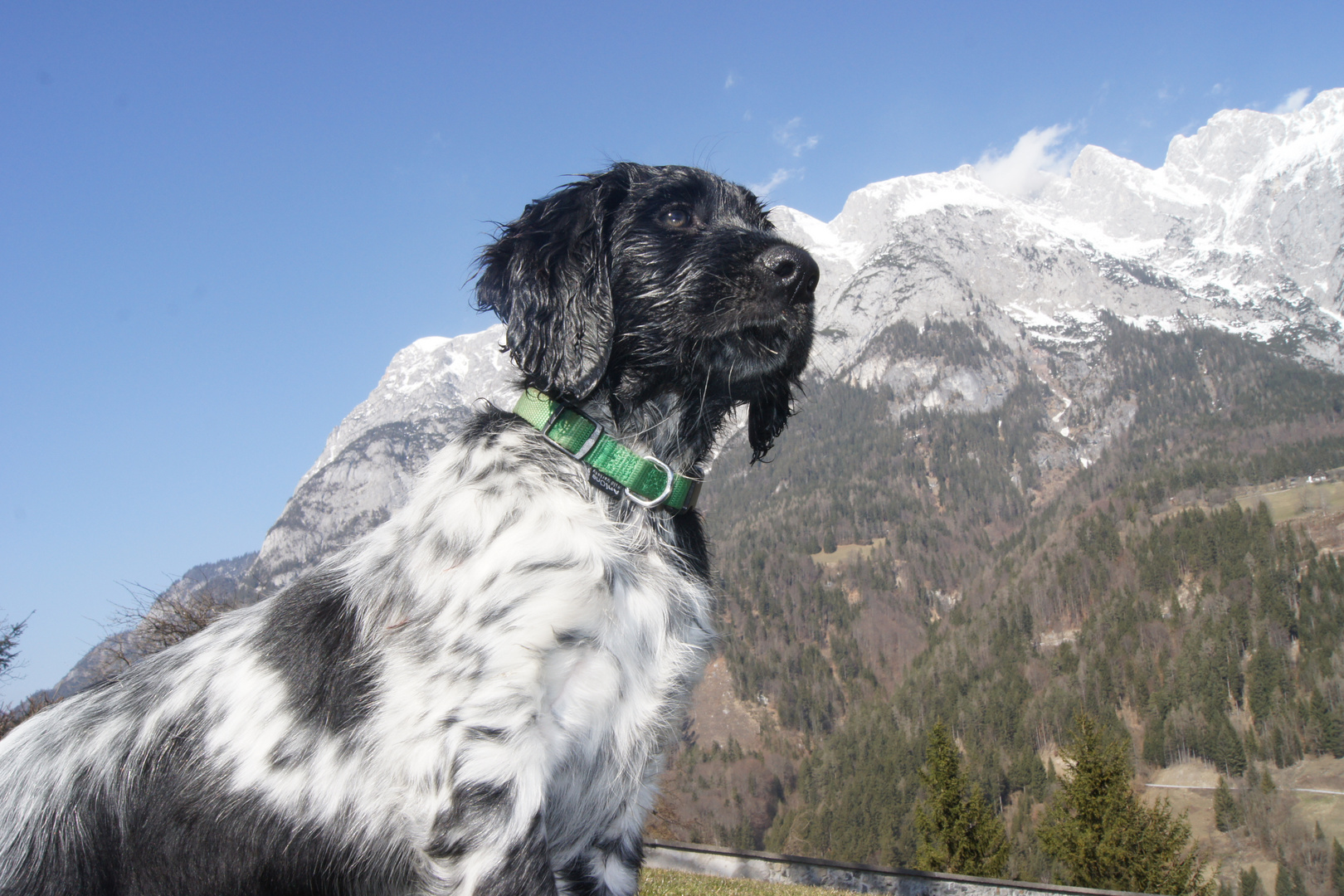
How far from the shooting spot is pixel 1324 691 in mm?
119875

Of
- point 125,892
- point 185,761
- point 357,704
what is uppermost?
point 357,704

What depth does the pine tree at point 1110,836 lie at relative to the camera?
184 feet

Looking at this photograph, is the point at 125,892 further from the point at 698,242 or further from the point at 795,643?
the point at 795,643

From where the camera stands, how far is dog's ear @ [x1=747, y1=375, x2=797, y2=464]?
3963mm

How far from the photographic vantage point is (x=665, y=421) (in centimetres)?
356

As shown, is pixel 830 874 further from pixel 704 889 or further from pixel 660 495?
pixel 660 495

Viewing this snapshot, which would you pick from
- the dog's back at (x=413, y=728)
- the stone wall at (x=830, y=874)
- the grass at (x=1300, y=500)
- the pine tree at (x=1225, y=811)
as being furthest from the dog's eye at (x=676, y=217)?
the grass at (x=1300, y=500)

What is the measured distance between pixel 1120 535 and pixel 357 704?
188 m

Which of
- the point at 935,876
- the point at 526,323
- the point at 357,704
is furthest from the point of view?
the point at 935,876

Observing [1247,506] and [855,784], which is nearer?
[855,784]

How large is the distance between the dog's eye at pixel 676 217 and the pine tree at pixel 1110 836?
213ft

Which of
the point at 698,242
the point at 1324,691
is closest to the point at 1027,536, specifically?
the point at 1324,691

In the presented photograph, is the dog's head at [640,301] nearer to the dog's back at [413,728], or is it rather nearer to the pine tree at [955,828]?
the dog's back at [413,728]

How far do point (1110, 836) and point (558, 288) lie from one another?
2673 inches
